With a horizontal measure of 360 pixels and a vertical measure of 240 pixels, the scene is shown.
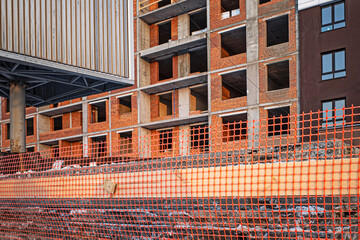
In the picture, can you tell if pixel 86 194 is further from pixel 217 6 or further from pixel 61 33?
pixel 217 6

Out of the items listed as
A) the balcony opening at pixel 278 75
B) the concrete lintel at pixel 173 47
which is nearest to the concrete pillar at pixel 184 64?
the concrete lintel at pixel 173 47

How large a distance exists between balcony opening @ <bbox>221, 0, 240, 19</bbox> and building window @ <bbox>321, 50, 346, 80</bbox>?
855 cm

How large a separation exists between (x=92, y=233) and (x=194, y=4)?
2582 cm

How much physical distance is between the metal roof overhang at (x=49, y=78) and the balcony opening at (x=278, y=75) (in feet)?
46.1

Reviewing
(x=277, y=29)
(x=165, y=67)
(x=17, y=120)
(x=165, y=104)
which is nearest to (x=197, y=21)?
(x=165, y=67)

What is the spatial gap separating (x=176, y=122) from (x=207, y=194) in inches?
988

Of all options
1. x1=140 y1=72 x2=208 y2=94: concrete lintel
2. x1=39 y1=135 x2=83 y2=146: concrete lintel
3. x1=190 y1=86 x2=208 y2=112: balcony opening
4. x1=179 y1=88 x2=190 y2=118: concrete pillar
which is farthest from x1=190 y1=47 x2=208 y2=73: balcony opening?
x1=39 y1=135 x2=83 y2=146: concrete lintel

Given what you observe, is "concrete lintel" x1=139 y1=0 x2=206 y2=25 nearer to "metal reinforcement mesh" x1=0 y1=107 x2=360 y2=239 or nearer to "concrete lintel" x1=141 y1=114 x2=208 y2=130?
"concrete lintel" x1=141 y1=114 x2=208 y2=130

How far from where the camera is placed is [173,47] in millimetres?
29609

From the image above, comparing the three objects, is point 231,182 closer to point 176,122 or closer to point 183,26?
point 176,122

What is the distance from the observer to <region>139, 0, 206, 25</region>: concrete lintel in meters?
29.1

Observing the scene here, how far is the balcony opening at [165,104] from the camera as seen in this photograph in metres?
33.0

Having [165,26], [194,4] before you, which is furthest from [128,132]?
[194,4]

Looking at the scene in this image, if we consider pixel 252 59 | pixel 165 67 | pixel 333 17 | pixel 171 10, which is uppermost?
pixel 171 10
